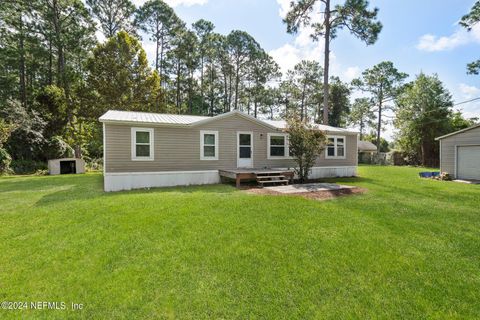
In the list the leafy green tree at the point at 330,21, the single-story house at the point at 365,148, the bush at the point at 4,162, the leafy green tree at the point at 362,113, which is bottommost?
the bush at the point at 4,162

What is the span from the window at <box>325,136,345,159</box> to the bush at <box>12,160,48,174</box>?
19.0 metres

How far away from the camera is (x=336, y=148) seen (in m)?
13.9

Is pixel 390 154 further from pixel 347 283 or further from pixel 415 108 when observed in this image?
pixel 347 283

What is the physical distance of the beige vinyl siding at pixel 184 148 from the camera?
361 inches

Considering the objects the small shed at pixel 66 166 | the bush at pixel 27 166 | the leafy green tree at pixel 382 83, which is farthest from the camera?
the leafy green tree at pixel 382 83

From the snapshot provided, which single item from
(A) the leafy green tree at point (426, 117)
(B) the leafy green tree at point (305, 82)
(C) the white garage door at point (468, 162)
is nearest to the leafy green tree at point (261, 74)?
(B) the leafy green tree at point (305, 82)

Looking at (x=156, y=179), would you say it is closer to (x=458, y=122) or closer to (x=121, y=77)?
(x=121, y=77)

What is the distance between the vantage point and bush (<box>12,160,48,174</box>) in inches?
638

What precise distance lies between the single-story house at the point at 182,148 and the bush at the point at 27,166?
1081cm

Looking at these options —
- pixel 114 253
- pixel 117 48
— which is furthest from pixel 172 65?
pixel 114 253

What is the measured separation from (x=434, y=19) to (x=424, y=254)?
1513 centimetres

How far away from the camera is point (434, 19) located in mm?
13008

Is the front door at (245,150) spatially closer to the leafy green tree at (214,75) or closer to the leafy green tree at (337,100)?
the leafy green tree at (214,75)

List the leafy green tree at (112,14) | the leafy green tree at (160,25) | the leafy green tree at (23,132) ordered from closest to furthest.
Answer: the leafy green tree at (23,132) → the leafy green tree at (112,14) → the leafy green tree at (160,25)
